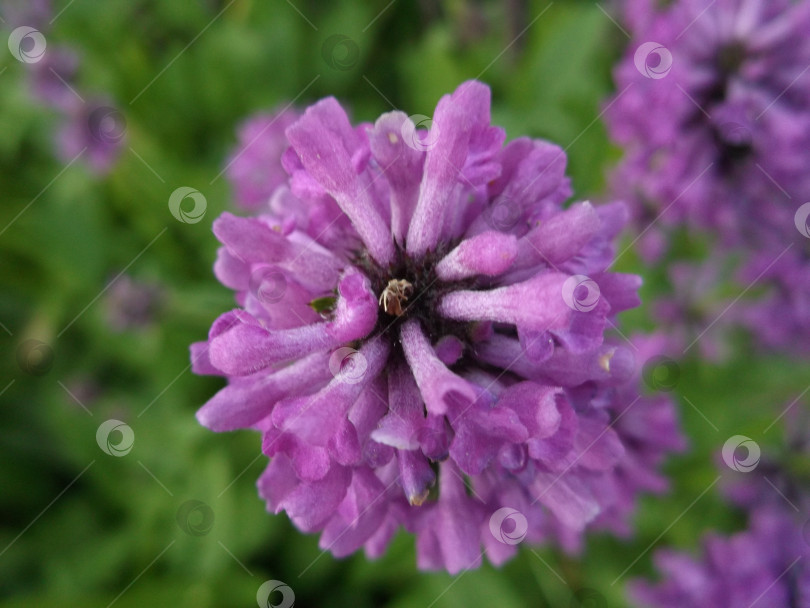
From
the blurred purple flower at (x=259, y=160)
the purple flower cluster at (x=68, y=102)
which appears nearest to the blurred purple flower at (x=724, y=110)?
the blurred purple flower at (x=259, y=160)

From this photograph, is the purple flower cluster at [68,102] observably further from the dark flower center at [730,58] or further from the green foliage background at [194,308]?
the dark flower center at [730,58]

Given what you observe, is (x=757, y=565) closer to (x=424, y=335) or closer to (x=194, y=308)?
(x=424, y=335)

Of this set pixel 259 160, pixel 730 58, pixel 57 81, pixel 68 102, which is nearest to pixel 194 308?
pixel 259 160

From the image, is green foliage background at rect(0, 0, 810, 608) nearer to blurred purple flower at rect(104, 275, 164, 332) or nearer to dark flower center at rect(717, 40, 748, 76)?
blurred purple flower at rect(104, 275, 164, 332)

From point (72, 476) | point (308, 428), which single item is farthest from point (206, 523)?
point (308, 428)

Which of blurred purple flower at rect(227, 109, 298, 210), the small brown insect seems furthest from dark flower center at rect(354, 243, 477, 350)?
blurred purple flower at rect(227, 109, 298, 210)

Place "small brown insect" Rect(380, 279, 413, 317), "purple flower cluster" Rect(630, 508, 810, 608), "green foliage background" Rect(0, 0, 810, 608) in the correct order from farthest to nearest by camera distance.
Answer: "green foliage background" Rect(0, 0, 810, 608), "purple flower cluster" Rect(630, 508, 810, 608), "small brown insect" Rect(380, 279, 413, 317)

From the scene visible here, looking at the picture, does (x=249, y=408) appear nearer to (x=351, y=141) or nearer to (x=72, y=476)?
(x=351, y=141)

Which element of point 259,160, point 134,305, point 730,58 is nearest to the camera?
point 730,58
